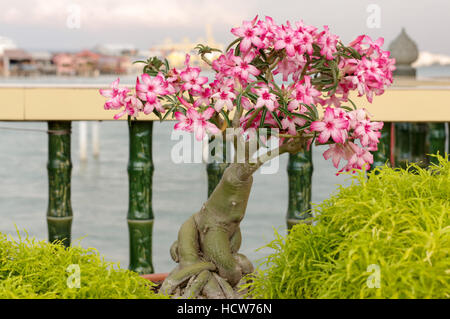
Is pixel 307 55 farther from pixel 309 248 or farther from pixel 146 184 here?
pixel 146 184

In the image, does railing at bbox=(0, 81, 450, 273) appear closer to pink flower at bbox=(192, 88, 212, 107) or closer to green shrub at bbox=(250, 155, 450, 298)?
pink flower at bbox=(192, 88, 212, 107)

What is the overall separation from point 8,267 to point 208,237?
25.4 inches

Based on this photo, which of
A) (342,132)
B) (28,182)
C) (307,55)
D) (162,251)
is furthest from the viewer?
(28,182)

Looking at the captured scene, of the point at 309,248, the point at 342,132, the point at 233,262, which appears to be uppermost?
the point at 342,132

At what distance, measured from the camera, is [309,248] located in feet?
4.95

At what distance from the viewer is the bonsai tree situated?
1.68 metres

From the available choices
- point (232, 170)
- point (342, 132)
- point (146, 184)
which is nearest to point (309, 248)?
point (342, 132)

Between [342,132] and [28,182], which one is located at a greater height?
[342,132]

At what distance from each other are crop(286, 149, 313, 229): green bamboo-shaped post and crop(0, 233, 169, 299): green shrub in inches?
43.0

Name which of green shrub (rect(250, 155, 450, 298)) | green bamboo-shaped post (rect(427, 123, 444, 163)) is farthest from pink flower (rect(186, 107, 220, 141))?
green bamboo-shaped post (rect(427, 123, 444, 163))
